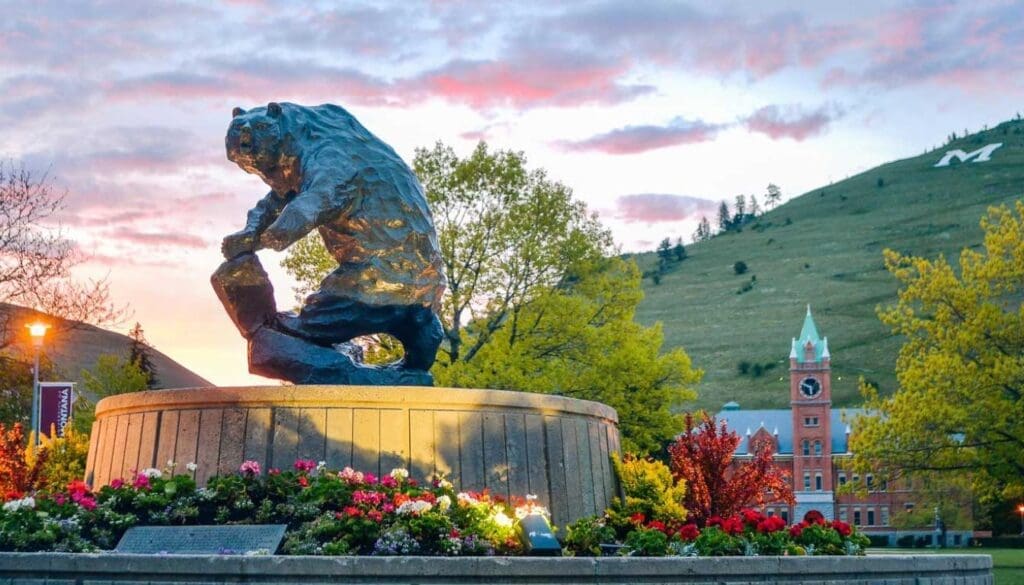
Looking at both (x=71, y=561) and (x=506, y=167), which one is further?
(x=506, y=167)

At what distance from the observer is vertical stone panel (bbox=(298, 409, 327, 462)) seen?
45.5 ft

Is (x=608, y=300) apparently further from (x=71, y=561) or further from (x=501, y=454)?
(x=71, y=561)

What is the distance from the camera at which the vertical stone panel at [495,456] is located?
565 inches

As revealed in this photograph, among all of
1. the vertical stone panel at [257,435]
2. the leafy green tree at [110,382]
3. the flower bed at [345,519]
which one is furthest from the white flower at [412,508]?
the leafy green tree at [110,382]

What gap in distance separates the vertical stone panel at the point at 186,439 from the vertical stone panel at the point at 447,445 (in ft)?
8.34

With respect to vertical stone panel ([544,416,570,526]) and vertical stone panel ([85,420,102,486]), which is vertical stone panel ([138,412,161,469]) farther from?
vertical stone panel ([544,416,570,526])

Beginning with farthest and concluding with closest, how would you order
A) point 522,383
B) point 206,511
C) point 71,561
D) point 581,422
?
point 522,383, point 581,422, point 206,511, point 71,561

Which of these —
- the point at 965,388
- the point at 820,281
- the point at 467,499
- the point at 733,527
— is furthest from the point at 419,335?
the point at 820,281

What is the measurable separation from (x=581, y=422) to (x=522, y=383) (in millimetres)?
19205

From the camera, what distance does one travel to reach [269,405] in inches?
552

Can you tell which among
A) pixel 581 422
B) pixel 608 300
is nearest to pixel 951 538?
pixel 608 300

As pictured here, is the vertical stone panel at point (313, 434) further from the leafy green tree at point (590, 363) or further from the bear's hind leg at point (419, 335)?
the leafy green tree at point (590, 363)

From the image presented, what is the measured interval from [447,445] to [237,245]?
11.8 ft

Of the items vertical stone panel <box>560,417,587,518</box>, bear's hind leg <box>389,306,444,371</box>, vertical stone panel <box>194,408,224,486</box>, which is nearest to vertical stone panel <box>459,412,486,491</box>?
vertical stone panel <box>560,417,587,518</box>
